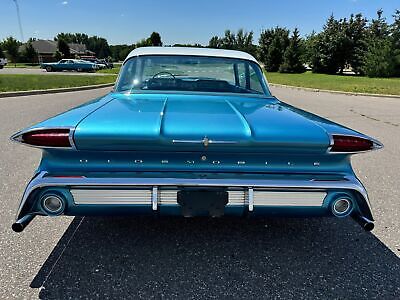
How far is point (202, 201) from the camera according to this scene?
2102 mm

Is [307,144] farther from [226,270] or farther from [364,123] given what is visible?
[364,123]

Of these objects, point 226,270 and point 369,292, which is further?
point 226,270

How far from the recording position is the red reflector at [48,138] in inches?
78.7

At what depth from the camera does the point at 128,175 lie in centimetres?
206

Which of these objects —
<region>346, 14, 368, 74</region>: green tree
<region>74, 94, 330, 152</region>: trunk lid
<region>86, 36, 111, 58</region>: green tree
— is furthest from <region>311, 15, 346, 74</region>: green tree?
<region>86, 36, 111, 58</region>: green tree

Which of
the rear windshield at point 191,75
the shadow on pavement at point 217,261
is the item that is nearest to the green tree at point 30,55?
the rear windshield at point 191,75

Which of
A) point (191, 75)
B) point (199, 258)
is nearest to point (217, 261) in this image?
point (199, 258)

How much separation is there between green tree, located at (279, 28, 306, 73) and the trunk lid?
38598 millimetres

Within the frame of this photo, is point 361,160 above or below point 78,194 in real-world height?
below

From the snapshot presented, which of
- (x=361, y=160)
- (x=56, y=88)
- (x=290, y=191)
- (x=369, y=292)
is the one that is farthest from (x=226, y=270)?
(x=56, y=88)

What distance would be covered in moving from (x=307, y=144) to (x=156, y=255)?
1.38 m

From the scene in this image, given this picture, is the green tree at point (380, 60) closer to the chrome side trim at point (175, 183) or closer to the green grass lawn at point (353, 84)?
the green grass lawn at point (353, 84)

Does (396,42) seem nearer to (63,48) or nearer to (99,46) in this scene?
(63,48)

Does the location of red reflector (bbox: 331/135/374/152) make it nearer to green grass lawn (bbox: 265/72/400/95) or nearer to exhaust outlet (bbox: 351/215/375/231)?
exhaust outlet (bbox: 351/215/375/231)
